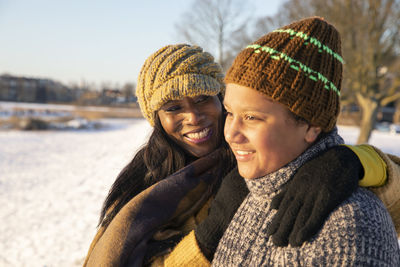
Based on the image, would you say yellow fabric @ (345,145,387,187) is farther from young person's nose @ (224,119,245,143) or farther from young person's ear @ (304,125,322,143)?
young person's nose @ (224,119,245,143)

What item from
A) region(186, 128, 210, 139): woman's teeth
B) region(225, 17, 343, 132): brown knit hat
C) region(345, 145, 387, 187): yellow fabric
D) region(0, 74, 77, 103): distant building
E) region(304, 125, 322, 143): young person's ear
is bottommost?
region(0, 74, 77, 103): distant building

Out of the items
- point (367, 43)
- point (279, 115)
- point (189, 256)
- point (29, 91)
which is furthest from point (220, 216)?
point (29, 91)

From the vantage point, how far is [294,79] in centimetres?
113

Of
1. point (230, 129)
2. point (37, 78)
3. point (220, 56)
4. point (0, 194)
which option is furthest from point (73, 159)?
point (37, 78)

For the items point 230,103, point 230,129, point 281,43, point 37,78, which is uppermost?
point 281,43

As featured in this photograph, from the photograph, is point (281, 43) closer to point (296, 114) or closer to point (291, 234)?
point (296, 114)

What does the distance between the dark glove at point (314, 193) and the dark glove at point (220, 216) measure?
0.96 feet

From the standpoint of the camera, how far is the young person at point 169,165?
65.9 inches

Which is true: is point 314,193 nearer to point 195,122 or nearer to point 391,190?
point 391,190

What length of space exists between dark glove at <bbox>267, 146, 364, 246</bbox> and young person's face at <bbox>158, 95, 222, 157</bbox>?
0.95 metres

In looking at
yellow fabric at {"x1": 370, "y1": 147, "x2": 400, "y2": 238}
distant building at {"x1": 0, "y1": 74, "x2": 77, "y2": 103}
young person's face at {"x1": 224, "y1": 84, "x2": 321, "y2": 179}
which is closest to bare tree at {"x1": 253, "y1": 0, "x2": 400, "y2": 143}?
yellow fabric at {"x1": 370, "y1": 147, "x2": 400, "y2": 238}

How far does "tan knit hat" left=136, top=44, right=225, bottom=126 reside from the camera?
1861 millimetres

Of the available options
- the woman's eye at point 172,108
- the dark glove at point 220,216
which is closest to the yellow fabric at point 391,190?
the dark glove at point 220,216

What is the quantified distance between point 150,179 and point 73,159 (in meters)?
11.2
